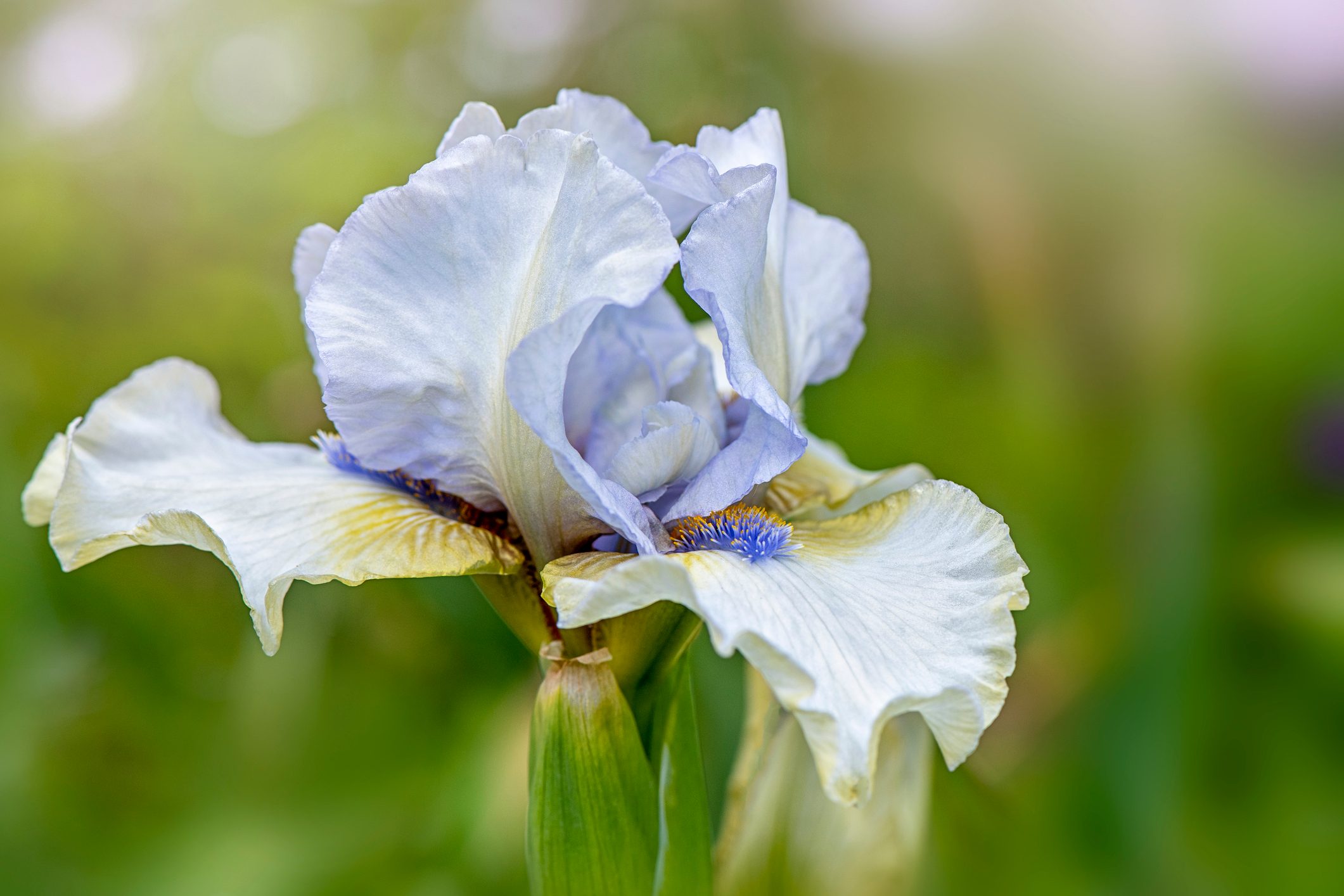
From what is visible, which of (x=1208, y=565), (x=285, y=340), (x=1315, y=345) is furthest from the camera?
(x=1315, y=345)

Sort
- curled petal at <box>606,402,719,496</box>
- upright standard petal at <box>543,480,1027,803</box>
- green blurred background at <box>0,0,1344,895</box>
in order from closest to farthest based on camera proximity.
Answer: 1. upright standard petal at <box>543,480,1027,803</box>
2. curled petal at <box>606,402,719,496</box>
3. green blurred background at <box>0,0,1344,895</box>

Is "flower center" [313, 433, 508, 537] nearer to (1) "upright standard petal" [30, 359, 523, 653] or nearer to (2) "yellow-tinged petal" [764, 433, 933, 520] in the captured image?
(1) "upright standard petal" [30, 359, 523, 653]

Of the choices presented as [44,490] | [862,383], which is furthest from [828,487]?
[862,383]

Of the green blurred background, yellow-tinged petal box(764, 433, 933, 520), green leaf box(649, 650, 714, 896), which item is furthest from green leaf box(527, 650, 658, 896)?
the green blurred background

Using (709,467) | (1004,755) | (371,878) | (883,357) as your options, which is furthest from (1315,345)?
(371,878)

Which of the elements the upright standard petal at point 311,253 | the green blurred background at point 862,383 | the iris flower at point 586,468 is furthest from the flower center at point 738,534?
the green blurred background at point 862,383

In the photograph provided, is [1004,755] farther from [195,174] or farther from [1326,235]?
[195,174]
